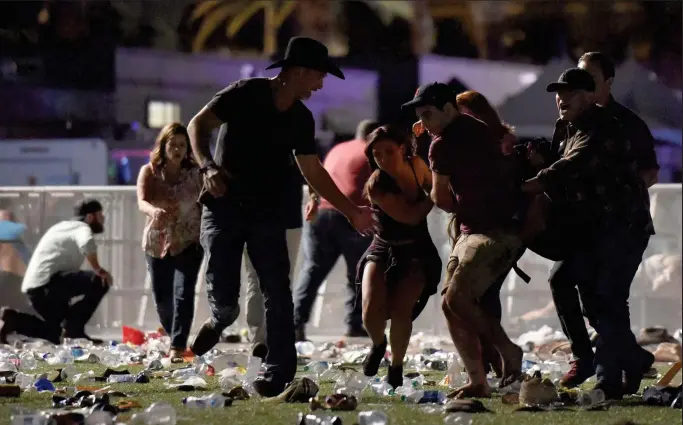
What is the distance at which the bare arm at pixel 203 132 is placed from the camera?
669 cm

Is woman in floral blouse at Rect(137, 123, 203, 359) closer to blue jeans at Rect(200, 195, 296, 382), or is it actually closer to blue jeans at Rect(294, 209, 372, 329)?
blue jeans at Rect(294, 209, 372, 329)

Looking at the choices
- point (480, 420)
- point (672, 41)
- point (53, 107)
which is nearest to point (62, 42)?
point (53, 107)

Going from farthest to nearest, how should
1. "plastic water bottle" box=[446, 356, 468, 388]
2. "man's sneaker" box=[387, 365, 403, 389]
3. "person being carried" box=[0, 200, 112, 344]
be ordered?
"person being carried" box=[0, 200, 112, 344]
"plastic water bottle" box=[446, 356, 468, 388]
"man's sneaker" box=[387, 365, 403, 389]

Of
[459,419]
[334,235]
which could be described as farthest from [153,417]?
[334,235]

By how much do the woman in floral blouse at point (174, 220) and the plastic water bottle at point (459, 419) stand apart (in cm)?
448

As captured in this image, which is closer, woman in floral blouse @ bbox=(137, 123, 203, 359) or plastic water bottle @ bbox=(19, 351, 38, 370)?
plastic water bottle @ bbox=(19, 351, 38, 370)

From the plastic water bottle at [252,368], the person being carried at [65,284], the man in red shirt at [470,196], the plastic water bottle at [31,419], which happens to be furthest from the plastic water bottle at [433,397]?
the person being carried at [65,284]

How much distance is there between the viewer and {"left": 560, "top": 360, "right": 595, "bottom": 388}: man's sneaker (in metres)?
7.47

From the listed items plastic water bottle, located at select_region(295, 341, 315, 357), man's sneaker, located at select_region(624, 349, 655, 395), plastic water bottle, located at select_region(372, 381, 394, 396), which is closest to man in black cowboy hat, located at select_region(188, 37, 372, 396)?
plastic water bottle, located at select_region(372, 381, 394, 396)

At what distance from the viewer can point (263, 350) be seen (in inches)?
343

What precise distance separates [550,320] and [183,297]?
13.5 ft

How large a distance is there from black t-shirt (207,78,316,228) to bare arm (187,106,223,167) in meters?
0.03

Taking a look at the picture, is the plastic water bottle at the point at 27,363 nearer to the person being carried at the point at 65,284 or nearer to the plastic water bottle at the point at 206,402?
the plastic water bottle at the point at 206,402

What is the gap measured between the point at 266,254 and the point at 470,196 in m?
1.02
